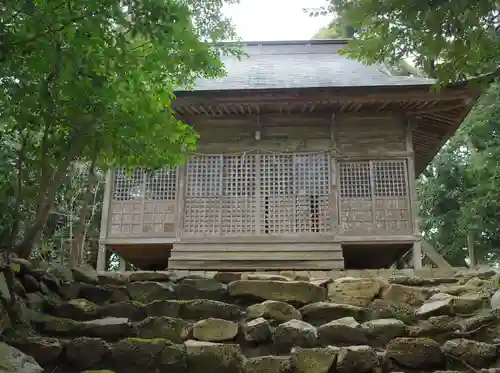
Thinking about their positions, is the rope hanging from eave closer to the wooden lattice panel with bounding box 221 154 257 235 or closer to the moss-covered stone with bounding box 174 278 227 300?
the wooden lattice panel with bounding box 221 154 257 235

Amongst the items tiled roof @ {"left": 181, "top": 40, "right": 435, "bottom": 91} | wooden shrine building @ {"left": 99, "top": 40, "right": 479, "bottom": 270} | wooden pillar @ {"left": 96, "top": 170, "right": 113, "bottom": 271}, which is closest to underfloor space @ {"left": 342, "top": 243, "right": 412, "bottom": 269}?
wooden shrine building @ {"left": 99, "top": 40, "right": 479, "bottom": 270}

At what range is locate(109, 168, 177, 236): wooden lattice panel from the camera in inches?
401

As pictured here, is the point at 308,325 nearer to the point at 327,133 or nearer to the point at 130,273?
the point at 130,273

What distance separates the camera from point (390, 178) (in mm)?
10195

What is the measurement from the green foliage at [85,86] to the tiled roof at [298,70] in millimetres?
3387

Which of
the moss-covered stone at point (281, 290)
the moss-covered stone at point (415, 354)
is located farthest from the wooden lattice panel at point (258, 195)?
the moss-covered stone at point (415, 354)

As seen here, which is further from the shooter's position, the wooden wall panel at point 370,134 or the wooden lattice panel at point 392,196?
the wooden wall panel at point 370,134

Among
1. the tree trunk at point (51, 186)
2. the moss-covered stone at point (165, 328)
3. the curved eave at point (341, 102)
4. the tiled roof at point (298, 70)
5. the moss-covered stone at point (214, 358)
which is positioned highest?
the tiled roof at point (298, 70)

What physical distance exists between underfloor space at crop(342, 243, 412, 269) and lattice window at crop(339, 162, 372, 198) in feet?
3.38

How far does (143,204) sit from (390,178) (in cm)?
500

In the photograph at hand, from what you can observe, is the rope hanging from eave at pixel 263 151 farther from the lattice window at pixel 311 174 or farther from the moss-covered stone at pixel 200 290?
the moss-covered stone at pixel 200 290

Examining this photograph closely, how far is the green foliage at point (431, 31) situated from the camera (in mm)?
3770

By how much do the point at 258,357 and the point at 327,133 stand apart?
669cm

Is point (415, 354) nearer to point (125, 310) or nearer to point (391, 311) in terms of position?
point (391, 311)
